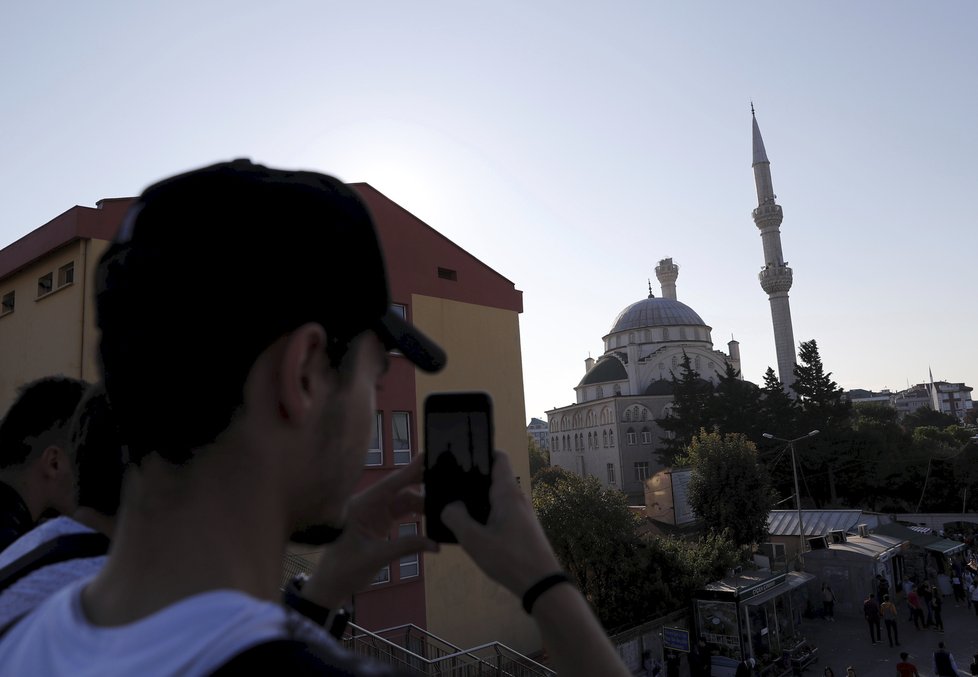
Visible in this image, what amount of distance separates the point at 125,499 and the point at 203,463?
0.19 m

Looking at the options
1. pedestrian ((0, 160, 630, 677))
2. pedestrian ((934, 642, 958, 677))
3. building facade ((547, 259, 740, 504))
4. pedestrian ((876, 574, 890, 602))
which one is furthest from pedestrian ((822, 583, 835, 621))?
building facade ((547, 259, 740, 504))

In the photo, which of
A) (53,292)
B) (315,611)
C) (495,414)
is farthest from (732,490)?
(315,611)

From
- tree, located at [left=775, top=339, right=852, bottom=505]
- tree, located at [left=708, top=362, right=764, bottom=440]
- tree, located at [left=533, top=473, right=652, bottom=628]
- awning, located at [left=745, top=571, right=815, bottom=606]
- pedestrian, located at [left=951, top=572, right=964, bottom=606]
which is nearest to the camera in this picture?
awning, located at [left=745, top=571, right=815, bottom=606]

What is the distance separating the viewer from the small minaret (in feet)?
264

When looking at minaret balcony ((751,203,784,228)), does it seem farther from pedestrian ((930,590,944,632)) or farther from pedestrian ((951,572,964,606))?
pedestrian ((930,590,944,632))

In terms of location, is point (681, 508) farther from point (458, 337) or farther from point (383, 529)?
point (383, 529)

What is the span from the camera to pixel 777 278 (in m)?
55.8

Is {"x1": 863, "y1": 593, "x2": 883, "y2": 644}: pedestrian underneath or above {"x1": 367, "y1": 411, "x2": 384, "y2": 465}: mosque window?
underneath

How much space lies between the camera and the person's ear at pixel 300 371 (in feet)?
3.30

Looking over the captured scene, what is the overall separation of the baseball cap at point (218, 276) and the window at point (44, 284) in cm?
1776

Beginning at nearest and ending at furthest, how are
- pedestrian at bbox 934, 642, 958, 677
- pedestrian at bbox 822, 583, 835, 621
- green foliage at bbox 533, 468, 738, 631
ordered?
pedestrian at bbox 934, 642, 958, 677
green foliage at bbox 533, 468, 738, 631
pedestrian at bbox 822, 583, 835, 621

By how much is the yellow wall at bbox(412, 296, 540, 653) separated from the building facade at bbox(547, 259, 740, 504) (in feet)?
132

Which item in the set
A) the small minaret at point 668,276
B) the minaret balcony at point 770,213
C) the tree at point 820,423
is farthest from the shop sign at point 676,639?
the small minaret at point 668,276

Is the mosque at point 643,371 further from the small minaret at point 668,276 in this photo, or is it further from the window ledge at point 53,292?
the window ledge at point 53,292
